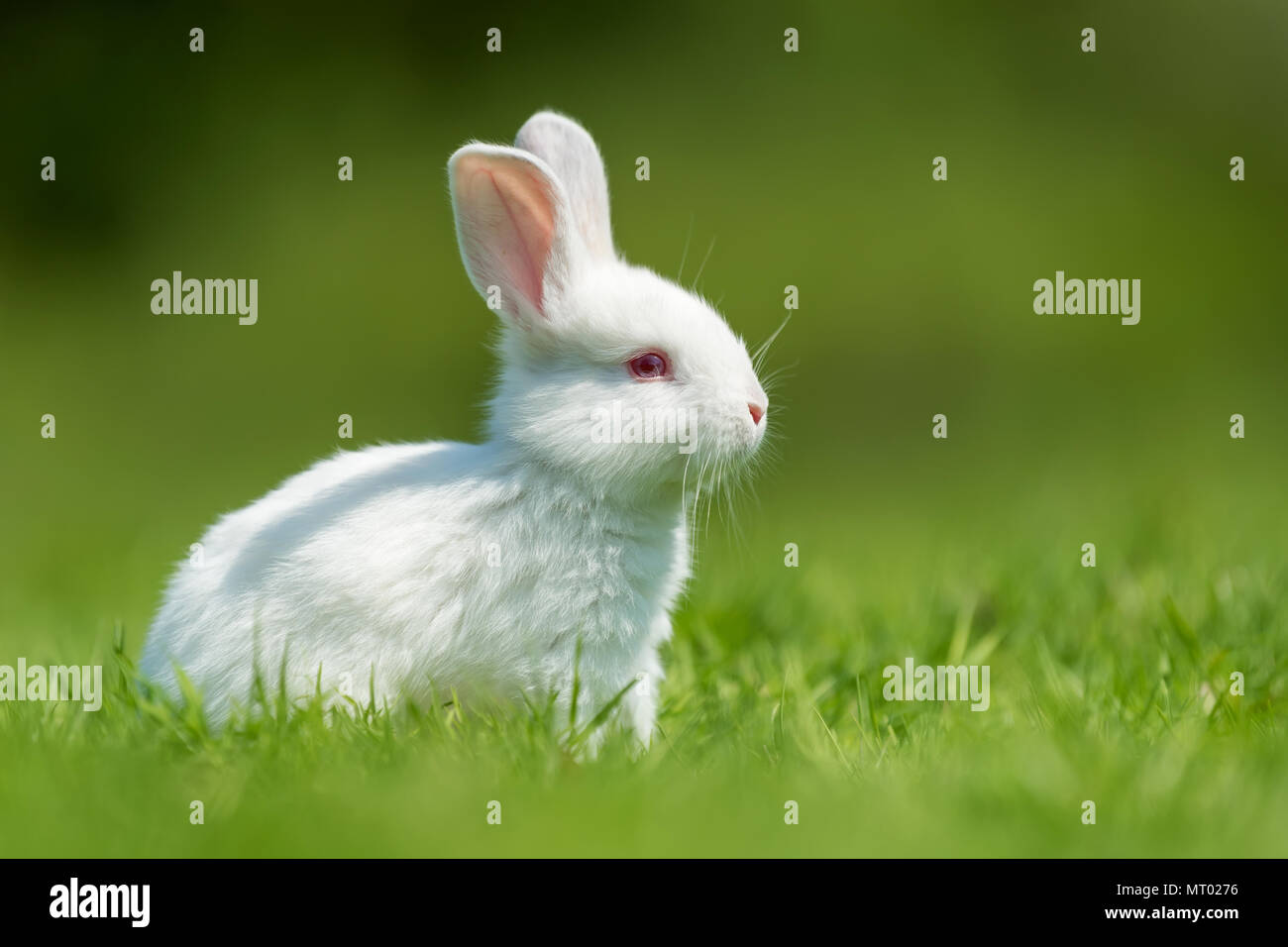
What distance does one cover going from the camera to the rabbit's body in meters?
3.78

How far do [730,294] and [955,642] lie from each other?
5.79 m

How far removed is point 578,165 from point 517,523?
50.0 inches

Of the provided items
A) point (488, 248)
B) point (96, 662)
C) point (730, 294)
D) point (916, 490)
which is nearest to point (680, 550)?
point (488, 248)

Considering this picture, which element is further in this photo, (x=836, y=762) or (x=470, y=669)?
(x=470, y=669)

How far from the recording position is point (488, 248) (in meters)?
4.16

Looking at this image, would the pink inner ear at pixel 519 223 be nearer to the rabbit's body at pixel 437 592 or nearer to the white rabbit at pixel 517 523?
the white rabbit at pixel 517 523

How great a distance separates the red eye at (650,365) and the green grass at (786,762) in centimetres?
97

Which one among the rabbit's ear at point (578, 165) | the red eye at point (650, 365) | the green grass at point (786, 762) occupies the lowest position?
the green grass at point (786, 762)

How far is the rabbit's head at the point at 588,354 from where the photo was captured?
397 centimetres

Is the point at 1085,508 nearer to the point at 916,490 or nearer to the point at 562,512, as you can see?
the point at 916,490

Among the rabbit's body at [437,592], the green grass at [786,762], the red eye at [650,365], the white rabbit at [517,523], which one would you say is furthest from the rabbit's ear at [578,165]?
the green grass at [786,762]

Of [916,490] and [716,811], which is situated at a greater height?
[916,490]

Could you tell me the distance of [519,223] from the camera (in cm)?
416

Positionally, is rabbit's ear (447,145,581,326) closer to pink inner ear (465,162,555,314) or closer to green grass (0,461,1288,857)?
pink inner ear (465,162,555,314)
